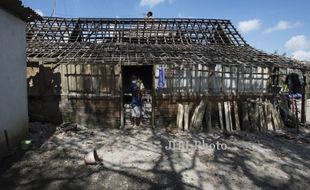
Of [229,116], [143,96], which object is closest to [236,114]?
[229,116]

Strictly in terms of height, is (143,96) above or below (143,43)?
below

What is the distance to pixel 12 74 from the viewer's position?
26.8ft

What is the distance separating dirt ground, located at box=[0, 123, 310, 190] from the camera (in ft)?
20.7

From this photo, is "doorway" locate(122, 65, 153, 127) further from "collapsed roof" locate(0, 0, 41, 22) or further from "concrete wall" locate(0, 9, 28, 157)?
"collapsed roof" locate(0, 0, 41, 22)

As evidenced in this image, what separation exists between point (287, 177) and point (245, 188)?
132 centimetres

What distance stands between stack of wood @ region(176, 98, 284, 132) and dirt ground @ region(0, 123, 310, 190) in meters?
0.64

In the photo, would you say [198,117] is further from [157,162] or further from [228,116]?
[157,162]

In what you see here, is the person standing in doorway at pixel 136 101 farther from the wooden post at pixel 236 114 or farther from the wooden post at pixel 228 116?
the wooden post at pixel 236 114

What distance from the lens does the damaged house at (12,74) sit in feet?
24.7

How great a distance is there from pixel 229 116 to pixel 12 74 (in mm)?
7235

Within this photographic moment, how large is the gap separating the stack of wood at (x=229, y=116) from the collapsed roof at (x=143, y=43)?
5.25ft

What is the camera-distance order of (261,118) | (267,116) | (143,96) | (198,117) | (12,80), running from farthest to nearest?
(143,96), (267,116), (261,118), (198,117), (12,80)

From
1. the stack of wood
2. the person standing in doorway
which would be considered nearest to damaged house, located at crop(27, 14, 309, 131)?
the stack of wood

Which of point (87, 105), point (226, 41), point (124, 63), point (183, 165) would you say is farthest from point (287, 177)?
point (226, 41)
